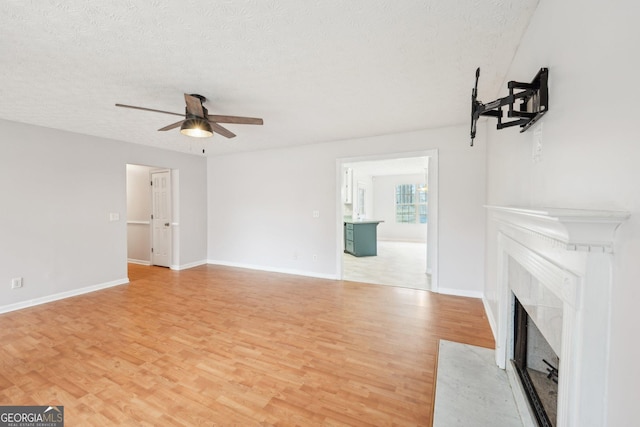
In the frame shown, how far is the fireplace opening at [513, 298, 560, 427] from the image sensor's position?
1.45m

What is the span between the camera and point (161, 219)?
5.86 m

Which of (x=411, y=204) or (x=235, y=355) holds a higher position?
(x=411, y=204)

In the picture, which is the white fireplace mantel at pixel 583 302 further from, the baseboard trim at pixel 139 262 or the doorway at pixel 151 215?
the baseboard trim at pixel 139 262

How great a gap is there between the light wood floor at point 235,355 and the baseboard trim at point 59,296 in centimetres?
18

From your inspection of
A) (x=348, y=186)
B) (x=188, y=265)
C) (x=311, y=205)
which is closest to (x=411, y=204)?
(x=348, y=186)

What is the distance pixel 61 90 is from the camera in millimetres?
2656

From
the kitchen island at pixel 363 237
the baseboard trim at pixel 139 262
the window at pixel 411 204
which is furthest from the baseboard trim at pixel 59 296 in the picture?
the window at pixel 411 204

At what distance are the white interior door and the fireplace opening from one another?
19.8 ft

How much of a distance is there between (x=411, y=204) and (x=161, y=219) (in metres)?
8.00

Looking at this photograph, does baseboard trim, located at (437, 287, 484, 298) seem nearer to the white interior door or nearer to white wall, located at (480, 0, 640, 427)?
white wall, located at (480, 0, 640, 427)

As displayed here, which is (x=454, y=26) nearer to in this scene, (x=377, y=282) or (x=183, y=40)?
(x=183, y=40)

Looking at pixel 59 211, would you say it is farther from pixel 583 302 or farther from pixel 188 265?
pixel 583 302

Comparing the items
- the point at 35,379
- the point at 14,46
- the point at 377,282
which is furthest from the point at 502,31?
the point at 35,379

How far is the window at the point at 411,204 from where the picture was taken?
9734 millimetres
